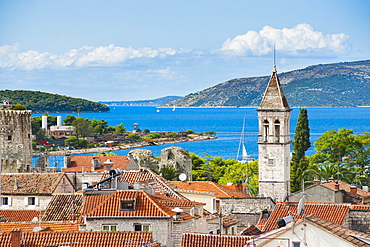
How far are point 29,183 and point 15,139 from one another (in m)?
17.9

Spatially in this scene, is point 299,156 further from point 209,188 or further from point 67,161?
point 209,188

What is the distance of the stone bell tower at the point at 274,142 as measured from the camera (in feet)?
181

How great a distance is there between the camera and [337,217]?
88.4 ft

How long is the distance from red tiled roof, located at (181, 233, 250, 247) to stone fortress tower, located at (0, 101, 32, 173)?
1619 inches

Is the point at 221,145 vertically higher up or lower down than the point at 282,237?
lower down

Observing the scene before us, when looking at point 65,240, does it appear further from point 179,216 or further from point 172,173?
point 172,173

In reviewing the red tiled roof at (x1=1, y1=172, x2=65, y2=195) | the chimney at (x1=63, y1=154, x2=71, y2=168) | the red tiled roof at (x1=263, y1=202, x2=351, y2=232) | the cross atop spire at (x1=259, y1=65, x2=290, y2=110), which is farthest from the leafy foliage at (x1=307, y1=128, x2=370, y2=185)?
the red tiled roof at (x1=263, y1=202, x2=351, y2=232)

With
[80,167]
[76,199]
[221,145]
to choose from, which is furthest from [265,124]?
[221,145]

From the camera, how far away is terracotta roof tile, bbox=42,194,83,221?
30141mm

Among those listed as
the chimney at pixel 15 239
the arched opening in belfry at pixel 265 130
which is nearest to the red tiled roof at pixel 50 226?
the chimney at pixel 15 239

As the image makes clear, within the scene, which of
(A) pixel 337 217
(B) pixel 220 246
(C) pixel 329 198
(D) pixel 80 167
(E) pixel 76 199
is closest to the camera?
(B) pixel 220 246

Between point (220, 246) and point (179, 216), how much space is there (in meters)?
4.45

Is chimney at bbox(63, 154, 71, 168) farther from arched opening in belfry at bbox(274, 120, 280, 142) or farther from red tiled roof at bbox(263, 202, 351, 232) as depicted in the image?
red tiled roof at bbox(263, 202, 351, 232)

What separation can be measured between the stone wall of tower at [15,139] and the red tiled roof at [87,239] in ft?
128
